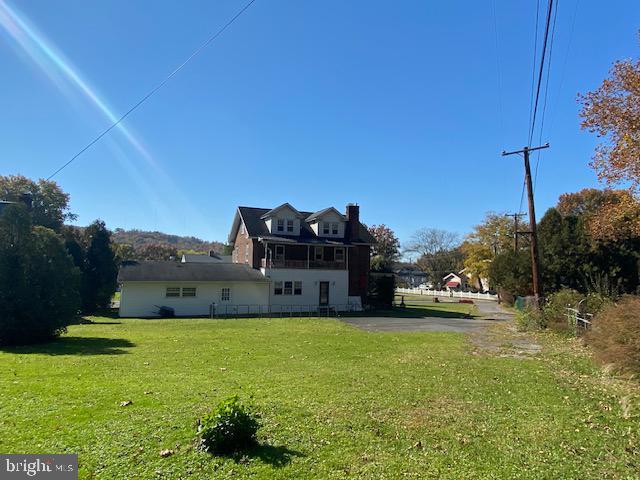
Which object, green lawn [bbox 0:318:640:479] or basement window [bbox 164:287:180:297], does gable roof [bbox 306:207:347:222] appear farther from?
green lawn [bbox 0:318:640:479]

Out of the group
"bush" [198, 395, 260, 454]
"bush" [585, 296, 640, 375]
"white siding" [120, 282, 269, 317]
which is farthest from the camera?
"white siding" [120, 282, 269, 317]

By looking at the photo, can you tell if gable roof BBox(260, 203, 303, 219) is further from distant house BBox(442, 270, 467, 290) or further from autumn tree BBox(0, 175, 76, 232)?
distant house BBox(442, 270, 467, 290)

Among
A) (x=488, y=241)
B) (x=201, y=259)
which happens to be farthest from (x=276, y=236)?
(x=488, y=241)

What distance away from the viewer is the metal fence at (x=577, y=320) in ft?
54.1

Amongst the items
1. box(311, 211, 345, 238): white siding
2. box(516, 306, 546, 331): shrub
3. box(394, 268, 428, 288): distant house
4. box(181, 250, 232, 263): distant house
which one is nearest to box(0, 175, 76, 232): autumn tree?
box(181, 250, 232, 263): distant house

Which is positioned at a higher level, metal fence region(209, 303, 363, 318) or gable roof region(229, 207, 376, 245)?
gable roof region(229, 207, 376, 245)

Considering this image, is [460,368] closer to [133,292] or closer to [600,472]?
[600,472]

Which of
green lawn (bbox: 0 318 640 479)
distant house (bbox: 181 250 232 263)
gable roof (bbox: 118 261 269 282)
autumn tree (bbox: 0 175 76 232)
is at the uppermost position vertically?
autumn tree (bbox: 0 175 76 232)

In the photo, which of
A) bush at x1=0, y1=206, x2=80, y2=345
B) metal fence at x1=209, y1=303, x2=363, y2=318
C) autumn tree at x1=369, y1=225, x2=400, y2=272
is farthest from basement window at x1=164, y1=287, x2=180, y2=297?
autumn tree at x1=369, y1=225, x2=400, y2=272

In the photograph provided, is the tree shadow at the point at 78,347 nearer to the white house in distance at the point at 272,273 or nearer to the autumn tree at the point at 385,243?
the white house in distance at the point at 272,273

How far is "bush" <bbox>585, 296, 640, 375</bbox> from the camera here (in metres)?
9.48

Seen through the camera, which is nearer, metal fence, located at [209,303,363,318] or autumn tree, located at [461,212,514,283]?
metal fence, located at [209,303,363,318]

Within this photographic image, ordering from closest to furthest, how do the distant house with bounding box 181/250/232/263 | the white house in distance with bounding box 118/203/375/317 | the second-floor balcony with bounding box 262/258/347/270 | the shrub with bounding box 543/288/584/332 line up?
the shrub with bounding box 543/288/584/332
the white house in distance with bounding box 118/203/375/317
the second-floor balcony with bounding box 262/258/347/270
the distant house with bounding box 181/250/232/263

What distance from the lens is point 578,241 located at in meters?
32.3
